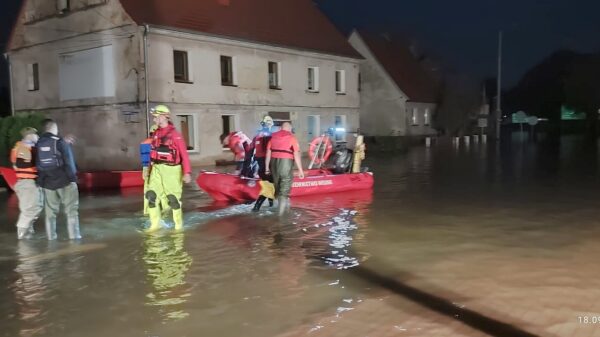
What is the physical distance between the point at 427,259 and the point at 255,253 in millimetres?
2382

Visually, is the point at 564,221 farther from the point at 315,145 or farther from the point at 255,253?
the point at 315,145

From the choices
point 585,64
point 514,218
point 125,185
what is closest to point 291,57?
point 125,185

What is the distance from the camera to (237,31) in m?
26.1

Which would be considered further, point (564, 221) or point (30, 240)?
point (564, 221)

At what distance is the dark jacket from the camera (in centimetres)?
865

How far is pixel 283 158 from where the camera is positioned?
10.8 metres

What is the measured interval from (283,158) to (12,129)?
12.5 metres

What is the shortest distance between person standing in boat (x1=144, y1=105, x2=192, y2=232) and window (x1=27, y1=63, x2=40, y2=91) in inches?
836

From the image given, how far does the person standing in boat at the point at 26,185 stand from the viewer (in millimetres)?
9016

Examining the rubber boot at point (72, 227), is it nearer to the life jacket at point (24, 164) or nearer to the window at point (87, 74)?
the life jacket at point (24, 164)

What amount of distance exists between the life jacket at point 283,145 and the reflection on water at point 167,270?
254cm

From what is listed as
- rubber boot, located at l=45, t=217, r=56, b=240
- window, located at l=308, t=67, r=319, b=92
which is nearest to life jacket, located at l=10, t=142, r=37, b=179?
rubber boot, located at l=45, t=217, r=56, b=240

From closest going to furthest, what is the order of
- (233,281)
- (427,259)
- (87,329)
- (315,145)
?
(87,329), (233,281), (427,259), (315,145)

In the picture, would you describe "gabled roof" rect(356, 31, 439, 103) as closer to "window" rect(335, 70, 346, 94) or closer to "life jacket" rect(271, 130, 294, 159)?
"window" rect(335, 70, 346, 94)
